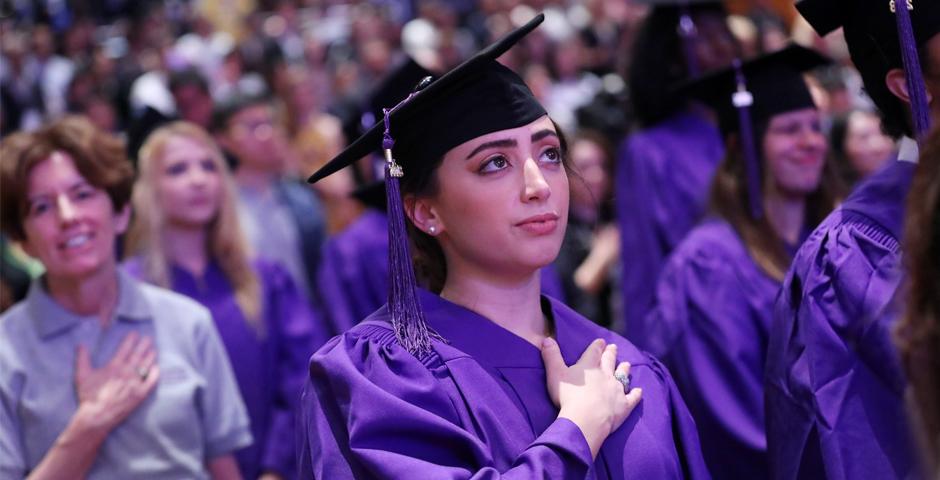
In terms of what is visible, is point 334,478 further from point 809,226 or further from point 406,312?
point 809,226

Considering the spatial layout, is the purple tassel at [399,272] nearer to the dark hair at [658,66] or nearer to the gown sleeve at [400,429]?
the gown sleeve at [400,429]

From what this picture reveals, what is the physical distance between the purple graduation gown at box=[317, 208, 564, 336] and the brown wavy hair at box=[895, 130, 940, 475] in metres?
3.86

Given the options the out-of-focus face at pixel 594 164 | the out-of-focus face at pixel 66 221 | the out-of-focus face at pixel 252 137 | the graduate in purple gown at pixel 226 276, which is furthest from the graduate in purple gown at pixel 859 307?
the out-of-focus face at pixel 252 137

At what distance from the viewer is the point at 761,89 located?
430cm

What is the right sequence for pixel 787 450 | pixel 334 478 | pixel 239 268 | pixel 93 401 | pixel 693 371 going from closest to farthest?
pixel 334 478 → pixel 787 450 → pixel 93 401 → pixel 693 371 → pixel 239 268

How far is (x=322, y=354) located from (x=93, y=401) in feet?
3.95

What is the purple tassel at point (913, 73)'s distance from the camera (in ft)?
8.89

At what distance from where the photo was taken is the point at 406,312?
2.69m

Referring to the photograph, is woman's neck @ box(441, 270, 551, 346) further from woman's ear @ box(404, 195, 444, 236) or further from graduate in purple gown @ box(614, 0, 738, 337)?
graduate in purple gown @ box(614, 0, 738, 337)

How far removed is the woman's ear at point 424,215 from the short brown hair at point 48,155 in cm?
135

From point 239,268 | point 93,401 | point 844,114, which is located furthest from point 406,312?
point 844,114

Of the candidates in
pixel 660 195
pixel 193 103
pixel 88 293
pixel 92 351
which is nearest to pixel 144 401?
pixel 92 351

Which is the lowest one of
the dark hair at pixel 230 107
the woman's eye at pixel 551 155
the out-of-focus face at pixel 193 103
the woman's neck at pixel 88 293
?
the woman's neck at pixel 88 293

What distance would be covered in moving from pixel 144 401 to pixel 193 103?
4.01 m
